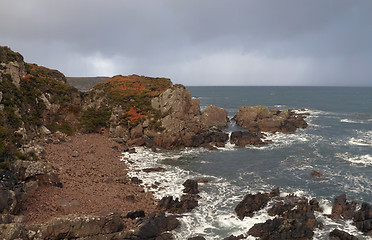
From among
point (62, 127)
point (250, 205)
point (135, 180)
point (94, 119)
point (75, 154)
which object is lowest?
point (250, 205)

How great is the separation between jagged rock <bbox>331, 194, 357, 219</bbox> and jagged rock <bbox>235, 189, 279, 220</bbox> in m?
6.77

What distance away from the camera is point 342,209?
26.8 meters

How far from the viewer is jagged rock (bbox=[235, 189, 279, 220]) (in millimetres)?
26562

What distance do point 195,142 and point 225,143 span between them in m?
7.32

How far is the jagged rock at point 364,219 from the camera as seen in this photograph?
23.4 m

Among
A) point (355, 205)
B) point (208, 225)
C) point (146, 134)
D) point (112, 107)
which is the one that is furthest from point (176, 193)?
point (112, 107)

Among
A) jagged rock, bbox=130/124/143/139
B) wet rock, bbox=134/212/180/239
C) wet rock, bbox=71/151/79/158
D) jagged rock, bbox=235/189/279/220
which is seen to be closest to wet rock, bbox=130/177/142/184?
wet rock, bbox=134/212/180/239

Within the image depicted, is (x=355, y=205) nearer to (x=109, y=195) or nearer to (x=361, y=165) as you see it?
(x=361, y=165)

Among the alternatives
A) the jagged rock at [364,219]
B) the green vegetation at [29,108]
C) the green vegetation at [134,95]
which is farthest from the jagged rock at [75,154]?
the jagged rock at [364,219]

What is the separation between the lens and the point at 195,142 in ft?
176

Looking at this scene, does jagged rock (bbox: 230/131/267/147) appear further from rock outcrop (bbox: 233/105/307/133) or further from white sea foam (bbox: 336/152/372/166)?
white sea foam (bbox: 336/152/372/166)

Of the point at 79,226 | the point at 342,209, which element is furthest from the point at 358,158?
the point at 79,226

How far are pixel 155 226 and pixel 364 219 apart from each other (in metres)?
20.4

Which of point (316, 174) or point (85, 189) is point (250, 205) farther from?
point (85, 189)
